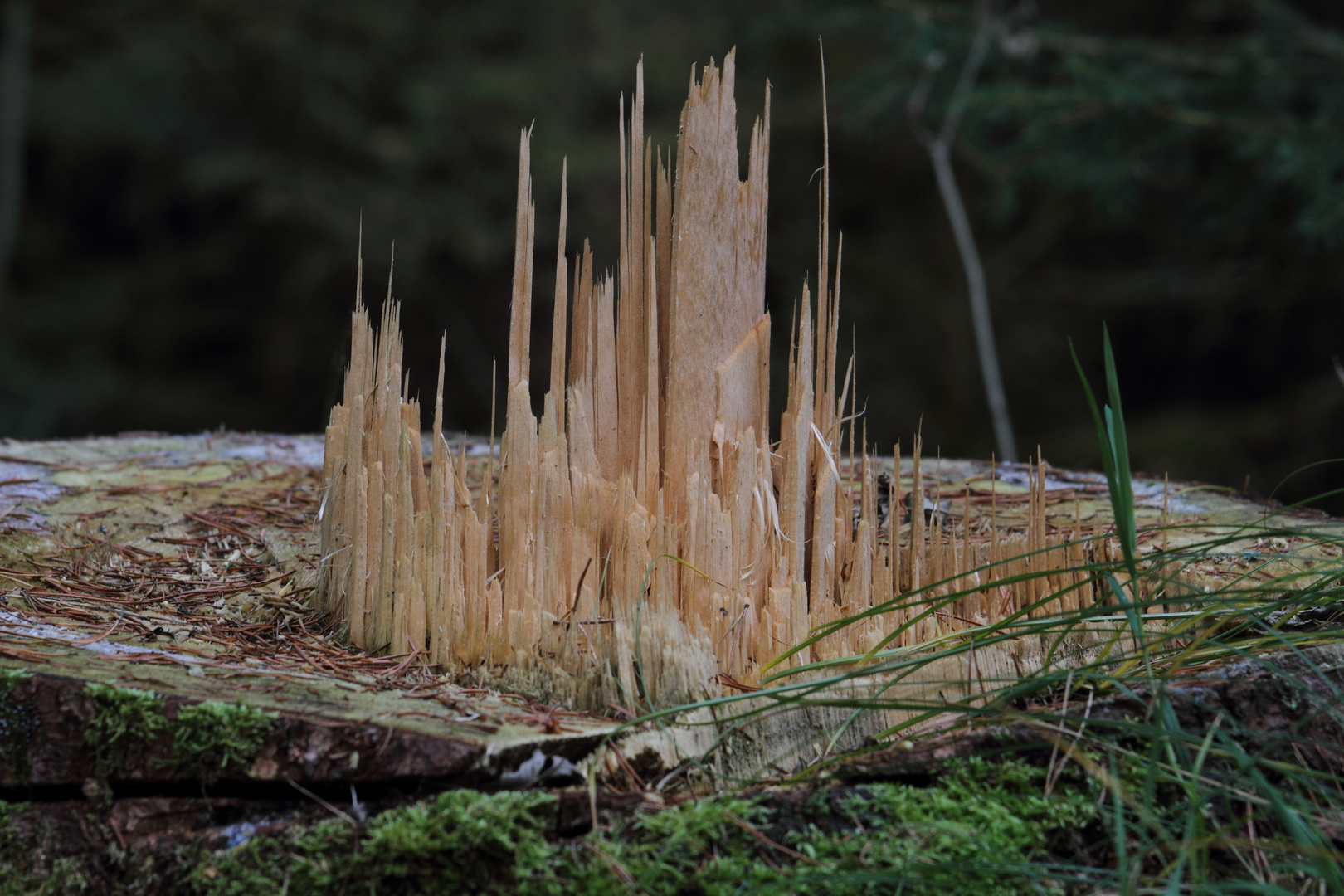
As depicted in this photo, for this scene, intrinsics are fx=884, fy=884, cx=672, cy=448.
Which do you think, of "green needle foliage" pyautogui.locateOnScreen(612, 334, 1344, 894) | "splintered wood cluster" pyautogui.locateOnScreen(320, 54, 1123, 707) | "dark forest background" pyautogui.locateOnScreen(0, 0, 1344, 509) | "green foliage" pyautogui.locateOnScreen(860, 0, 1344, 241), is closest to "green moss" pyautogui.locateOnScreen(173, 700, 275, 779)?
"splintered wood cluster" pyautogui.locateOnScreen(320, 54, 1123, 707)

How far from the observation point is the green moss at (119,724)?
120 cm

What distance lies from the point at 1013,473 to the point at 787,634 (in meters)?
1.76

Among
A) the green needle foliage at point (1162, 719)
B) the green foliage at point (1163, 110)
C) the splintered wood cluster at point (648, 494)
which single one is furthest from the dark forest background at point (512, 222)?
the green needle foliage at point (1162, 719)

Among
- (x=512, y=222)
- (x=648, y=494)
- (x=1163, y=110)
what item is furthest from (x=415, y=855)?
(x=512, y=222)

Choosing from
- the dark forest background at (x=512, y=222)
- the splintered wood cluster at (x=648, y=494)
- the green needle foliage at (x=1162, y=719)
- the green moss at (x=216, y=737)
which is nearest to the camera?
the green needle foliage at (x=1162, y=719)

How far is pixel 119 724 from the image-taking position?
3.95ft

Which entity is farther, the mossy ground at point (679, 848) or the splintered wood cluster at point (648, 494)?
the splintered wood cluster at point (648, 494)

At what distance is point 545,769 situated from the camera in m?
1.20

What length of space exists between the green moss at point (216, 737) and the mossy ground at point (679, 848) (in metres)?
0.11

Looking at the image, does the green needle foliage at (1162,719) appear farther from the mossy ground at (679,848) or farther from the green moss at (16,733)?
the green moss at (16,733)

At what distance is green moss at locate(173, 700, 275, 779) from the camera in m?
1.19

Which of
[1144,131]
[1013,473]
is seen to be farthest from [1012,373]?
[1013,473]

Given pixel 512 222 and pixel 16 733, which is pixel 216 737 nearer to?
pixel 16 733

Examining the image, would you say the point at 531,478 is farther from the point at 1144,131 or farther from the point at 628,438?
the point at 1144,131
